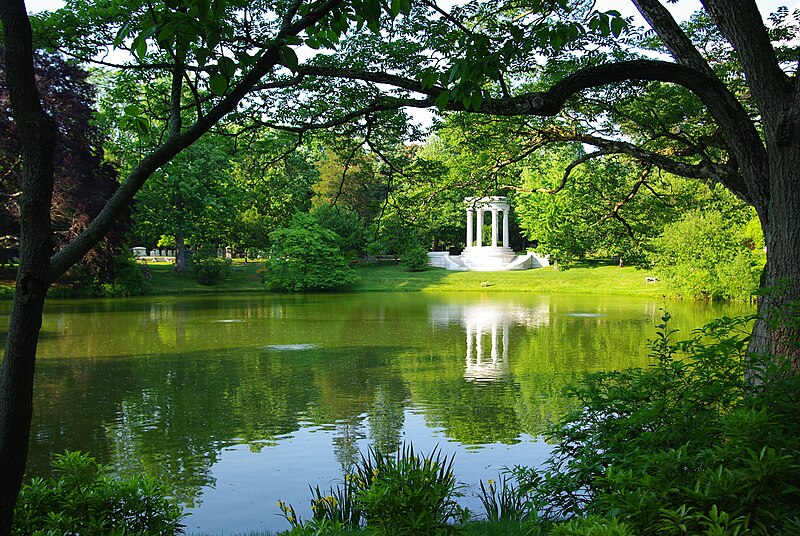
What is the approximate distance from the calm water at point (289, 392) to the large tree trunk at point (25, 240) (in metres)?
2.66

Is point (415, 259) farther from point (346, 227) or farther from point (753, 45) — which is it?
point (753, 45)

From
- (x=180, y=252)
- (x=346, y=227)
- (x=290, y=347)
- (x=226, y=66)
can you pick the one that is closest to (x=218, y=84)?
(x=226, y=66)

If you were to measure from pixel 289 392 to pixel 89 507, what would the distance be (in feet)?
20.6

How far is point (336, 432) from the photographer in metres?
7.40

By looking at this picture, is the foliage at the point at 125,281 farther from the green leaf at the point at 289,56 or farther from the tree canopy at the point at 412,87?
the green leaf at the point at 289,56

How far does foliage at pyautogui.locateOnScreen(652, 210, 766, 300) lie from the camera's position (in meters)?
24.5

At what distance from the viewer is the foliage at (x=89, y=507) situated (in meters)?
3.06

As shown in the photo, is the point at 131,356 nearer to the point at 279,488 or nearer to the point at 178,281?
the point at 279,488

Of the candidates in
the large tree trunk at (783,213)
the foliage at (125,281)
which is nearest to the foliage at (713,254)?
the foliage at (125,281)

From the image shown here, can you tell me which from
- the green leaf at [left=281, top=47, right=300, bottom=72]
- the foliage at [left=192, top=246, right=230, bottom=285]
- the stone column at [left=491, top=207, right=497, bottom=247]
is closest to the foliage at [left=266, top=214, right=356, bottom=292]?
the foliage at [left=192, top=246, right=230, bottom=285]

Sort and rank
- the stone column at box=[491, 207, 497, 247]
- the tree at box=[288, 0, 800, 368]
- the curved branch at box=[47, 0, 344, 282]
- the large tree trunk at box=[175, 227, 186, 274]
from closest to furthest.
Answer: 1. the curved branch at box=[47, 0, 344, 282]
2. the tree at box=[288, 0, 800, 368]
3. the large tree trunk at box=[175, 227, 186, 274]
4. the stone column at box=[491, 207, 497, 247]

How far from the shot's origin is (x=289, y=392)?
946 cm

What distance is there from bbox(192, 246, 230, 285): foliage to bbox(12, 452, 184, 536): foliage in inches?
1195

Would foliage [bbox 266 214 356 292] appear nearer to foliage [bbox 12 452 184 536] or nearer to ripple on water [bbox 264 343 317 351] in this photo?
ripple on water [bbox 264 343 317 351]
